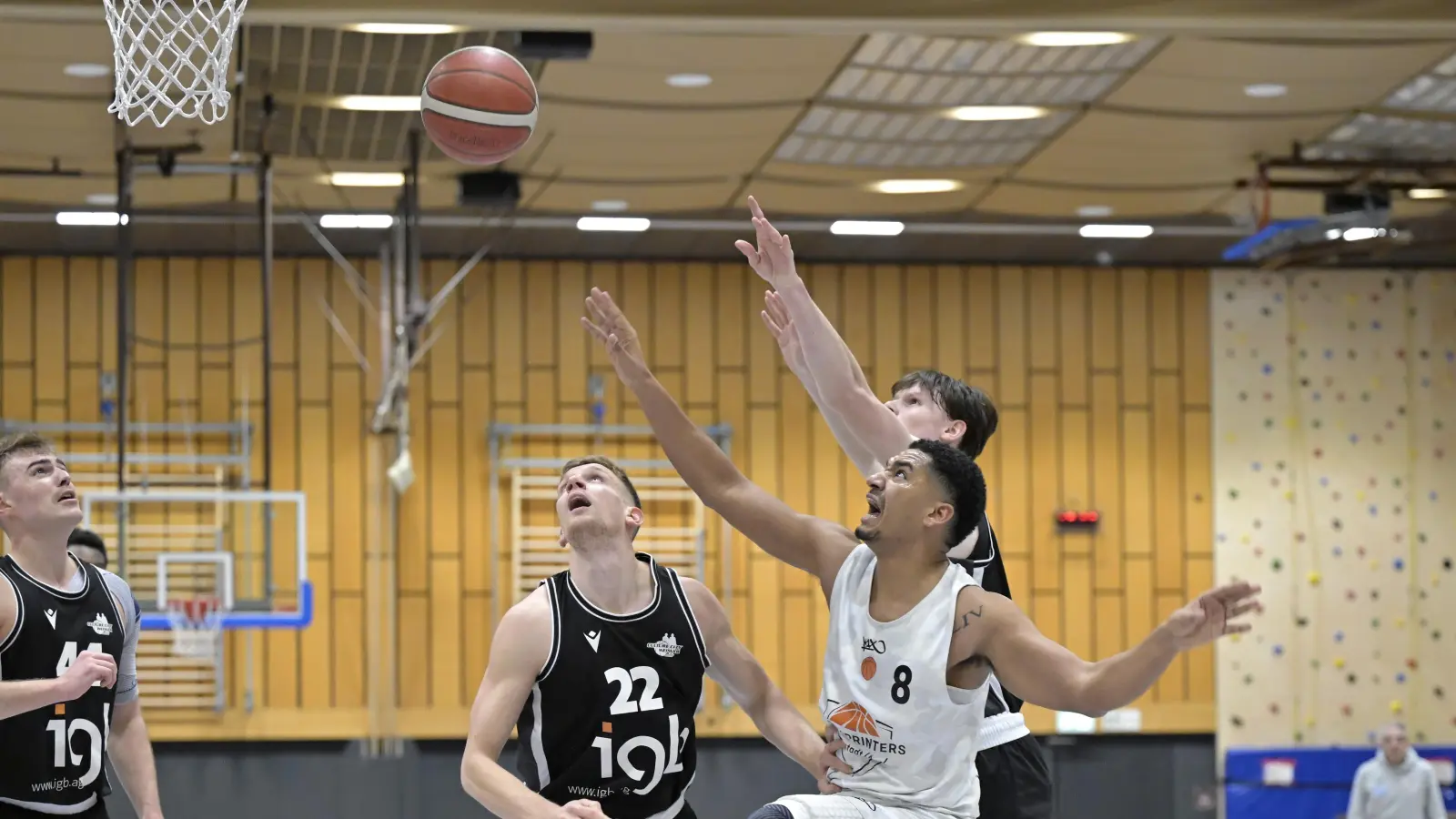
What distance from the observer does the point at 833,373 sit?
183 inches

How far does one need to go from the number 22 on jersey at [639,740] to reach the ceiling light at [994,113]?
6087 mm

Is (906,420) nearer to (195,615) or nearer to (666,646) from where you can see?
(666,646)

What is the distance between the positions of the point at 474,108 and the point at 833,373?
240cm

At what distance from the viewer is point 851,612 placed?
4270 mm

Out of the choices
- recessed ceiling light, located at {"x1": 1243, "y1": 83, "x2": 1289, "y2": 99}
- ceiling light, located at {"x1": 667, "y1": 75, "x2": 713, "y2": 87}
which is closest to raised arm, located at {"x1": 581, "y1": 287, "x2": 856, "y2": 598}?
ceiling light, located at {"x1": 667, "y1": 75, "x2": 713, "y2": 87}

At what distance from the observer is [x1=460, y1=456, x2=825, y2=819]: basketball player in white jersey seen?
4.82m

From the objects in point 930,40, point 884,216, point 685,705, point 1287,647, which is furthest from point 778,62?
point 1287,647

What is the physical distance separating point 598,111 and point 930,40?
234 centimetres

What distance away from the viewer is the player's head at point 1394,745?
43.3ft

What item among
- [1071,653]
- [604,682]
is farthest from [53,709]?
[1071,653]

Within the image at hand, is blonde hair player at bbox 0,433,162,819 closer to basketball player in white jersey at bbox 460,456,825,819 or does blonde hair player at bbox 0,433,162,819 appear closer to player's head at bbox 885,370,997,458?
basketball player in white jersey at bbox 460,456,825,819

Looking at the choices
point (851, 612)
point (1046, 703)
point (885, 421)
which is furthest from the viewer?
point (885, 421)

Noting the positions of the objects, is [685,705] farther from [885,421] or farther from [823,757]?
[885,421]

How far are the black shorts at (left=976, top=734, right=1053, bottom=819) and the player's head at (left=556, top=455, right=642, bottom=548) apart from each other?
1.23 m
